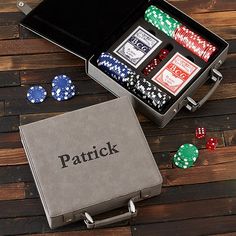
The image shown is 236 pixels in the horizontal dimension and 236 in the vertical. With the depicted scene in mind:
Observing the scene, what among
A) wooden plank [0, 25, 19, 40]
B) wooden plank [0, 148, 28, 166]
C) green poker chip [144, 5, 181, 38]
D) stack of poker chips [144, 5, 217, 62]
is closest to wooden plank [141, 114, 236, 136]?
stack of poker chips [144, 5, 217, 62]

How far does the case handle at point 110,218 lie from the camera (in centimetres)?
203

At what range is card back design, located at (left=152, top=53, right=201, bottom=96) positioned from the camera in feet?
7.39

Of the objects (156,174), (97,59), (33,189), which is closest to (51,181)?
(33,189)

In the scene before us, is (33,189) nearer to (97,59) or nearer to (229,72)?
(97,59)

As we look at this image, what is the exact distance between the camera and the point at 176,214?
7.00ft

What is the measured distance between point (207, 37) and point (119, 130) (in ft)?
1.68

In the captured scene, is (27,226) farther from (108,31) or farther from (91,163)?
(108,31)

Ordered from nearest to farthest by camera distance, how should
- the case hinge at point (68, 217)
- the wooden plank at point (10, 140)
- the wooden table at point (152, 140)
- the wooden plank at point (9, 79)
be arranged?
the case hinge at point (68, 217)
the wooden table at point (152, 140)
the wooden plank at point (10, 140)
the wooden plank at point (9, 79)

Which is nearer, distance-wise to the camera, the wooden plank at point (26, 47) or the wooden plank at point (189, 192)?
the wooden plank at point (189, 192)

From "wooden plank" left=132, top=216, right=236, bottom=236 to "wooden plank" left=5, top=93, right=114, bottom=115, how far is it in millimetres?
480

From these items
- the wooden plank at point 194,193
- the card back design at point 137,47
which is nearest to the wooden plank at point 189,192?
the wooden plank at point 194,193

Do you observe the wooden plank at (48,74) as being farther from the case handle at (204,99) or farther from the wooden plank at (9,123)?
the case handle at (204,99)

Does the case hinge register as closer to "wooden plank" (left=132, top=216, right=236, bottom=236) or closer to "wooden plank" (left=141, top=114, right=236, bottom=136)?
"wooden plank" (left=132, top=216, right=236, bottom=236)

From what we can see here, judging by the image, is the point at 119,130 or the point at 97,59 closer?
the point at 119,130
